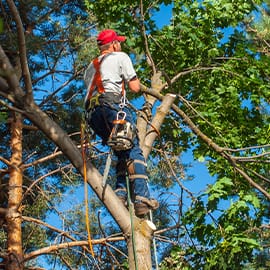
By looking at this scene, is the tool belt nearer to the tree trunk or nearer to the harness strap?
the harness strap

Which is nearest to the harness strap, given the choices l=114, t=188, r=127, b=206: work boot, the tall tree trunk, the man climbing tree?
the man climbing tree

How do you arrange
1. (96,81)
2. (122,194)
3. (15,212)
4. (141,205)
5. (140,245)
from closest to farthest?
(140,245), (141,205), (122,194), (96,81), (15,212)

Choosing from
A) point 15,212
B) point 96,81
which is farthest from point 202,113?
point 15,212

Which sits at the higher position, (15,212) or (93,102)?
(15,212)

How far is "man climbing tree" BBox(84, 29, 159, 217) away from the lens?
4348 mm

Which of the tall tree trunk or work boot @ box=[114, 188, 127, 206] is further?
the tall tree trunk

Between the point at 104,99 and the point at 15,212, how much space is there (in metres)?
5.11

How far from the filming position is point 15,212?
9.19 metres

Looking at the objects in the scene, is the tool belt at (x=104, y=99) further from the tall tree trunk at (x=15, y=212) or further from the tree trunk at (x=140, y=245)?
the tall tree trunk at (x=15, y=212)

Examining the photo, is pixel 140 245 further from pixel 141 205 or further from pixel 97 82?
pixel 97 82

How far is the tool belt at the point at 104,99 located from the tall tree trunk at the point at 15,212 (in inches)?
172

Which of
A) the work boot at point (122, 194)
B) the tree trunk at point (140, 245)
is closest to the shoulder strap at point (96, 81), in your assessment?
the work boot at point (122, 194)

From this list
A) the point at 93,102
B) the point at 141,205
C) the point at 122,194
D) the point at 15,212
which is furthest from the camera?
the point at 15,212

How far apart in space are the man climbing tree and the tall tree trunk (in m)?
4.31
